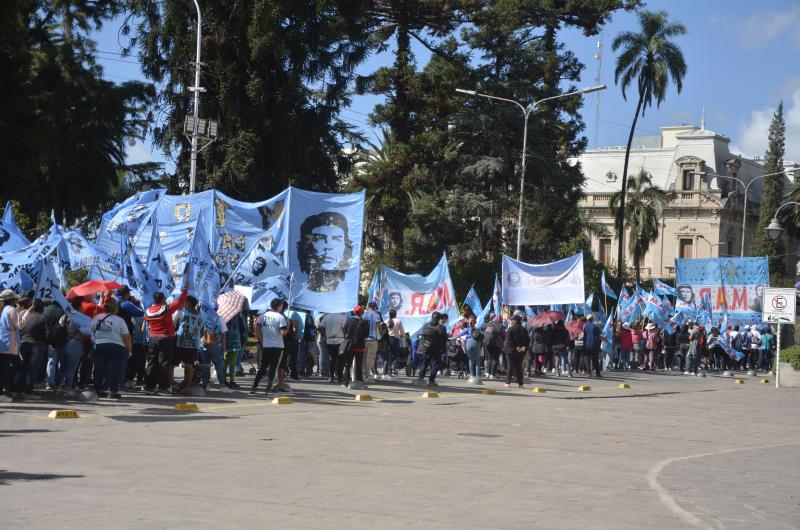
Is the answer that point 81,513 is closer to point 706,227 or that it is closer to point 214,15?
point 214,15

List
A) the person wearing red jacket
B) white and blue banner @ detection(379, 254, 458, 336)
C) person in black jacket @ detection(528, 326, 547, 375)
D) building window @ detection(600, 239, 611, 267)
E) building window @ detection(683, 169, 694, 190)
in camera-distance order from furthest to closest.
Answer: building window @ detection(600, 239, 611, 267) → building window @ detection(683, 169, 694, 190) → person in black jacket @ detection(528, 326, 547, 375) → white and blue banner @ detection(379, 254, 458, 336) → the person wearing red jacket

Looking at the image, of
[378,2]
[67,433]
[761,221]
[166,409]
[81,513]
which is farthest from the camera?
[761,221]

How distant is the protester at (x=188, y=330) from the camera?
18250mm

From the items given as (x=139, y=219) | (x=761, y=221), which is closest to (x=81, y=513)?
(x=139, y=219)

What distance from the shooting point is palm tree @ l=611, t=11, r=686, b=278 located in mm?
56438

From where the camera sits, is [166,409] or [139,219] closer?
[166,409]

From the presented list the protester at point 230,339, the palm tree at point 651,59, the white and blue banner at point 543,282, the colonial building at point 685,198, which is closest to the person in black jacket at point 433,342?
the protester at point 230,339

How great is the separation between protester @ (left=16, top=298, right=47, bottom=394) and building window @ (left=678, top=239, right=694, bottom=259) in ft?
254

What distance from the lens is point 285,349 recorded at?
810 inches

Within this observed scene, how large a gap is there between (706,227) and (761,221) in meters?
4.56

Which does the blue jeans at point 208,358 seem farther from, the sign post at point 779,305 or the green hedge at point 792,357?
the green hedge at point 792,357

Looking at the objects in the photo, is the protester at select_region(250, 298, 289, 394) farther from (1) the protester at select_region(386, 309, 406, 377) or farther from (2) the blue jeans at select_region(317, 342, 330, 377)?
(1) the protester at select_region(386, 309, 406, 377)

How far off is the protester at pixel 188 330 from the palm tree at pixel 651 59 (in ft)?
133

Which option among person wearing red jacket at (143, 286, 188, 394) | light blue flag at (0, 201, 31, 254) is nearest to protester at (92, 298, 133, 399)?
person wearing red jacket at (143, 286, 188, 394)
